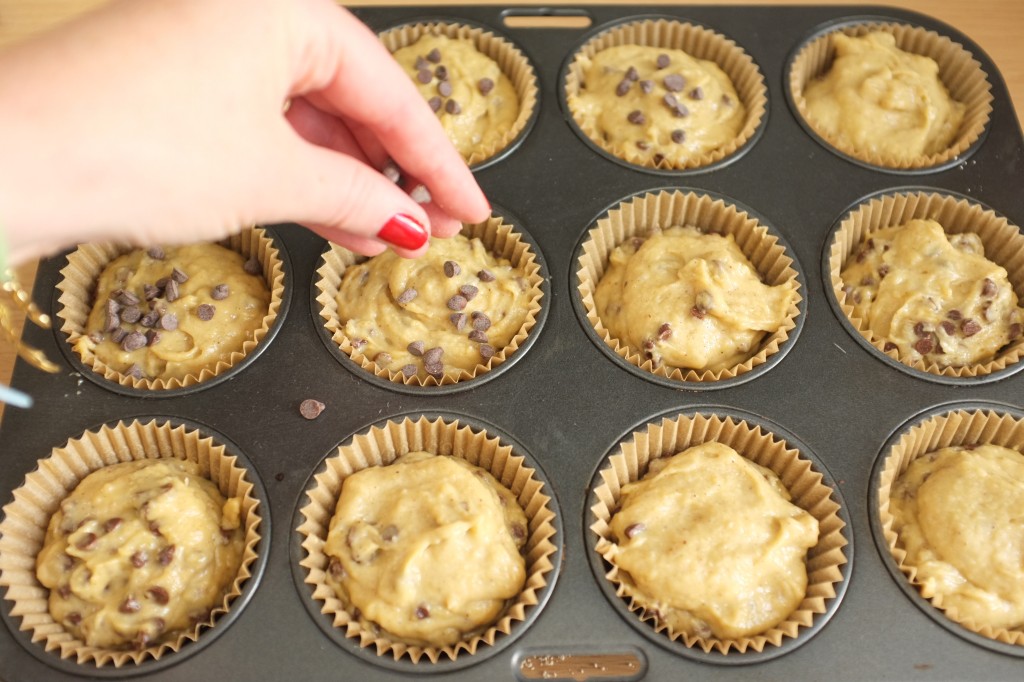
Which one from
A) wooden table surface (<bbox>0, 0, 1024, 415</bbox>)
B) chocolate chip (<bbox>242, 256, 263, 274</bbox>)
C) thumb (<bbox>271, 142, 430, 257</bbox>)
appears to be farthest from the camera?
wooden table surface (<bbox>0, 0, 1024, 415</bbox>)

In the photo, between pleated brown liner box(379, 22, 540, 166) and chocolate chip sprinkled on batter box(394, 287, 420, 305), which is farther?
pleated brown liner box(379, 22, 540, 166)

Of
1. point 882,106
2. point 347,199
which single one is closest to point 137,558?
point 347,199

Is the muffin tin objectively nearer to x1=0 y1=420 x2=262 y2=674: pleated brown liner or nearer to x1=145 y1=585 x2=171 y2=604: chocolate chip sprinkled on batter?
x1=0 y1=420 x2=262 y2=674: pleated brown liner

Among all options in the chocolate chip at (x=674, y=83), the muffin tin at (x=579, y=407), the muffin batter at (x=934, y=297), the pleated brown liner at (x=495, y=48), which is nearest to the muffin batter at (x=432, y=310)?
the muffin tin at (x=579, y=407)

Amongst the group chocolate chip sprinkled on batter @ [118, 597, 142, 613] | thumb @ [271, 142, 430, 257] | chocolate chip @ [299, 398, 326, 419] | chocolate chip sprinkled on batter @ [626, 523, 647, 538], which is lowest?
chocolate chip sprinkled on batter @ [118, 597, 142, 613]

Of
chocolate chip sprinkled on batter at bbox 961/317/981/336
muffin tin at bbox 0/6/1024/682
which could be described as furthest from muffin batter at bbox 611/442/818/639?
chocolate chip sprinkled on batter at bbox 961/317/981/336

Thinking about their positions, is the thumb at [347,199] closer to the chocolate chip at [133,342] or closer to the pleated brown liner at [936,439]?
the chocolate chip at [133,342]
